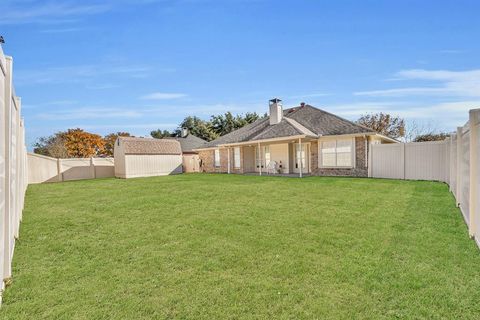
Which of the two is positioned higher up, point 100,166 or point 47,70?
point 47,70

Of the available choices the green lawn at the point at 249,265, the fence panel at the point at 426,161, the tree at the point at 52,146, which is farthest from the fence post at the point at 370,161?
the tree at the point at 52,146

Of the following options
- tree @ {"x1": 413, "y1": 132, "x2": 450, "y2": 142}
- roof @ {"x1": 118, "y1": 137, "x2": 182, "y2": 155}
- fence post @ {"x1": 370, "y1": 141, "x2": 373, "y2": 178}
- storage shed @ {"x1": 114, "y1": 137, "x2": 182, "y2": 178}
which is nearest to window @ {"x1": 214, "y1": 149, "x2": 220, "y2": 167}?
storage shed @ {"x1": 114, "y1": 137, "x2": 182, "y2": 178}

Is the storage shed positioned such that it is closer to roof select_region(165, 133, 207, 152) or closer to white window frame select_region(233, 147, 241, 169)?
white window frame select_region(233, 147, 241, 169)

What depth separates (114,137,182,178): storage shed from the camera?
21391 millimetres

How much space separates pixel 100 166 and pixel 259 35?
17.7m

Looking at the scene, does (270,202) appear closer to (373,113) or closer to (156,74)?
(156,74)

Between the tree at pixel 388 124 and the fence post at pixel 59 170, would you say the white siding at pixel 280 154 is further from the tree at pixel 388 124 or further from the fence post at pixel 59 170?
the tree at pixel 388 124

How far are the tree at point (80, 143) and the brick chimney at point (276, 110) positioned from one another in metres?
30.2

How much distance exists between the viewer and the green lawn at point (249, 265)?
258 cm

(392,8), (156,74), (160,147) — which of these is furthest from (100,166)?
(392,8)

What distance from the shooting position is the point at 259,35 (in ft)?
39.8

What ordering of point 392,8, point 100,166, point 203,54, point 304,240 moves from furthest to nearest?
point 100,166, point 203,54, point 392,8, point 304,240

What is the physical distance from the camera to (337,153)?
16125 millimetres

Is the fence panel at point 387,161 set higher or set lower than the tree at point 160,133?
lower
